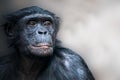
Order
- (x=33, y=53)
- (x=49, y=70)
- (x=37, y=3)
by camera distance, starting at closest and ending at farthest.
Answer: (x=33, y=53)
(x=49, y=70)
(x=37, y=3)

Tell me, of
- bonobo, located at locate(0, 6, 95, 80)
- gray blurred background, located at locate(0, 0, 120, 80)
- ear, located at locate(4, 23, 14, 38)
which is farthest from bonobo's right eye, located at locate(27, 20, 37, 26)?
gray blurred background, located at locate(0, 0, 120, 80)

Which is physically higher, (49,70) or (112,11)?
(112,11)

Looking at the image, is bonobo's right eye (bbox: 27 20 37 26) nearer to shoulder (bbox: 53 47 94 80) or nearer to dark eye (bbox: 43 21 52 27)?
dark eye (bbox: 43 21 52 27)

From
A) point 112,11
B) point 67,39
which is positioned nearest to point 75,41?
point 67,39

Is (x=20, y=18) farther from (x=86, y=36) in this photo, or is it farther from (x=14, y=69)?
(x=86, y=36)

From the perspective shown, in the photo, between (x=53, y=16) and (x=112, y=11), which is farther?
(x=112, y=11)

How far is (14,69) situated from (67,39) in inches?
15.6

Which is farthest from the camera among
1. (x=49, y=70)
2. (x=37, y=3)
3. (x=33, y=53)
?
(x=37, y=3)

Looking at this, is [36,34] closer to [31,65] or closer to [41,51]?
[41,51]

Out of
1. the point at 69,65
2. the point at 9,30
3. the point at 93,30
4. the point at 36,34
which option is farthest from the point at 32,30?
the point at 93,30

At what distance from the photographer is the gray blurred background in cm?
297

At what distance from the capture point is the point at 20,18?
2.70 meters

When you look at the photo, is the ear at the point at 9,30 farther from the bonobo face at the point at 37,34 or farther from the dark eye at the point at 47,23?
the dark eye at the point at 47,23

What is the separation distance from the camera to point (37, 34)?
2.58 m
